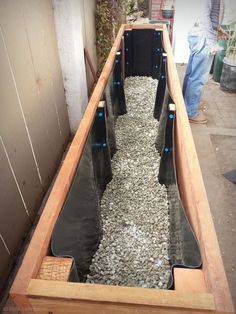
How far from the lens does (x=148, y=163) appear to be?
2498 mm

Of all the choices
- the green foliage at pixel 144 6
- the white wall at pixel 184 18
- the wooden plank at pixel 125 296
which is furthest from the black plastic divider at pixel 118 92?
the green foliage at pixel 144 6

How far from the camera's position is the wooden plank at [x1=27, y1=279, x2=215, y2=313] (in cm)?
83

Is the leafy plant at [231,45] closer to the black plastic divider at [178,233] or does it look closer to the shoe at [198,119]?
the shoe at [198,119]

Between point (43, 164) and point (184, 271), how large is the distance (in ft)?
6.80

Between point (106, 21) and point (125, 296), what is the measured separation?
4978mm

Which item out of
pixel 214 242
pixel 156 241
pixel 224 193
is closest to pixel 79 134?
pixel 156 241

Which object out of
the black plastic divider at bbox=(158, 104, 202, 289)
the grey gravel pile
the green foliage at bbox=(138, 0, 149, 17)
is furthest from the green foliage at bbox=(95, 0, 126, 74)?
the green foliage at bbox=(138, 0, 149, 17)

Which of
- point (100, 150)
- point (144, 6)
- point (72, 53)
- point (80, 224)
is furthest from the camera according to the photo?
point (144, 6)

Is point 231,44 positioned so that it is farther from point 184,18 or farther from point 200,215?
point 200,215

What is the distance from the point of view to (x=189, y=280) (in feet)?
3.18

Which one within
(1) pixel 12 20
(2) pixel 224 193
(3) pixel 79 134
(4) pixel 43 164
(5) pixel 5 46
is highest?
(1) pixel 12 20

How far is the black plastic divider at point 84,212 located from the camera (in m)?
1.19

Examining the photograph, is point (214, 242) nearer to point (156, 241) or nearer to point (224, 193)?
point (156, 241)

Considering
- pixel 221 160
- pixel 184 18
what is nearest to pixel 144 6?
pixel 184 18
